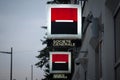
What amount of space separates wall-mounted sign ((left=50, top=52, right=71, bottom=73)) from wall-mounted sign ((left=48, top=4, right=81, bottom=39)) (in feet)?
34.3

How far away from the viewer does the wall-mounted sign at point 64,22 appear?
45.3 feet

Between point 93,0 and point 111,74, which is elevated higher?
Answer: point 93,0

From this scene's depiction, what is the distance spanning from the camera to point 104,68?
1279 cm

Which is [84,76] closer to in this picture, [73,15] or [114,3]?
[73,15]

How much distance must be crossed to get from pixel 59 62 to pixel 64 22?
40.2 feet

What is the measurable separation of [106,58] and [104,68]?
0.26 m

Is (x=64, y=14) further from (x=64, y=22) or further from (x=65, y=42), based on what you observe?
(x=65, y=42)

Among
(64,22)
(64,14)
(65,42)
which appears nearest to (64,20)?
(64,22)

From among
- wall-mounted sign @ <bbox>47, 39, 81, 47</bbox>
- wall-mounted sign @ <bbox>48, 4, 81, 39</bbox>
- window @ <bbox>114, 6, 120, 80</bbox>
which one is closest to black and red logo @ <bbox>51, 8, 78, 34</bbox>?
wall-mounted sign @ <bbox>48, 4, 81, 39</bbox>

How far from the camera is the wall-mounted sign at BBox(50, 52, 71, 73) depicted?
25112 mm

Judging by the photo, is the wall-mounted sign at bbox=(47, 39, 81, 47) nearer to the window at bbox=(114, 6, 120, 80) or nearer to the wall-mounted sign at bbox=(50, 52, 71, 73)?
the window at bbox=(114, 6, 120, 80)

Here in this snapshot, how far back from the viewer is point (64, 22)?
14.1m

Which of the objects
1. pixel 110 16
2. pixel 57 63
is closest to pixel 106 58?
pixel 110 16

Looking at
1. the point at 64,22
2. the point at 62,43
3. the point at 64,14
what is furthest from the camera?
the point at 64,14
